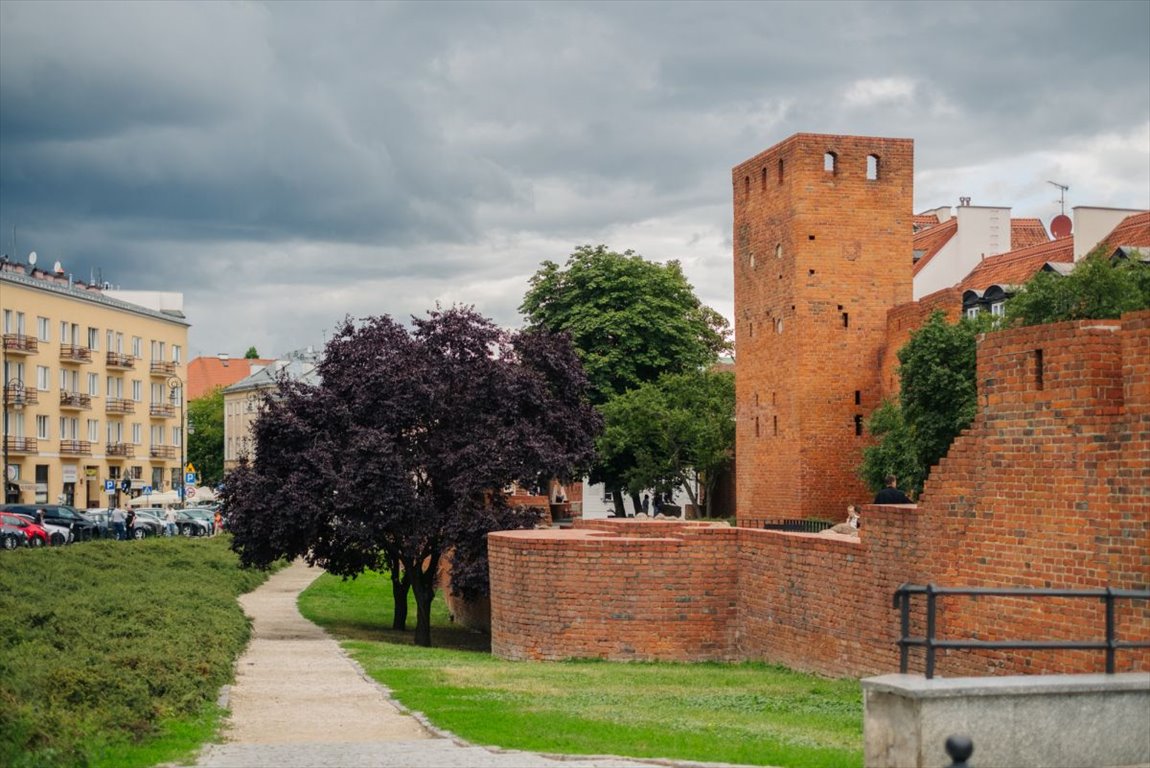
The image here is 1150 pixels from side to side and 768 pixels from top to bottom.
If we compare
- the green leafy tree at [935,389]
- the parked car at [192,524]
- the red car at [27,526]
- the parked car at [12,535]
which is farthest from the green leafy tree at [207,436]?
the green leafy tree at [935,389]

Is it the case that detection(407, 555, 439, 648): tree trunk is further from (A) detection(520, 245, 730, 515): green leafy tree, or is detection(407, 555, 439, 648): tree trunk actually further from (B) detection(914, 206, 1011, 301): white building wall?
(B) detection(914, 206, 1011, 301): white building wall

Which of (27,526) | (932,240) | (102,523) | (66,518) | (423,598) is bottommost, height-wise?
(423,598)

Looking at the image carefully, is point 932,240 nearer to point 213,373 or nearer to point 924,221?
point 924,221

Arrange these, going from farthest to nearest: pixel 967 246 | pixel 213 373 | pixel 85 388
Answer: pixel 213 373 < pixel 85 388 < pixel 967 246

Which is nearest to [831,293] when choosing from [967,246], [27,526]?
[967,246]

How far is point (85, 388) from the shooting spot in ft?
276

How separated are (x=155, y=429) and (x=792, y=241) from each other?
52688 millimetres

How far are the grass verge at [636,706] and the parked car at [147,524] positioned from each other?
120 ft

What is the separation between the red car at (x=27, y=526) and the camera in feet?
164

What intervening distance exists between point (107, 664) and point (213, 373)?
135 metres

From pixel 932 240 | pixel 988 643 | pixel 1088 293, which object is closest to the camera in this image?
pixel 988 643

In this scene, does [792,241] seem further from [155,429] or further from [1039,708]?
[155,429]

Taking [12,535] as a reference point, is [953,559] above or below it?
above

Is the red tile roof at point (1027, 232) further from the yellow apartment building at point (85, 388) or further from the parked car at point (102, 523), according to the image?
the yellow apartment building at point (85, 388)
